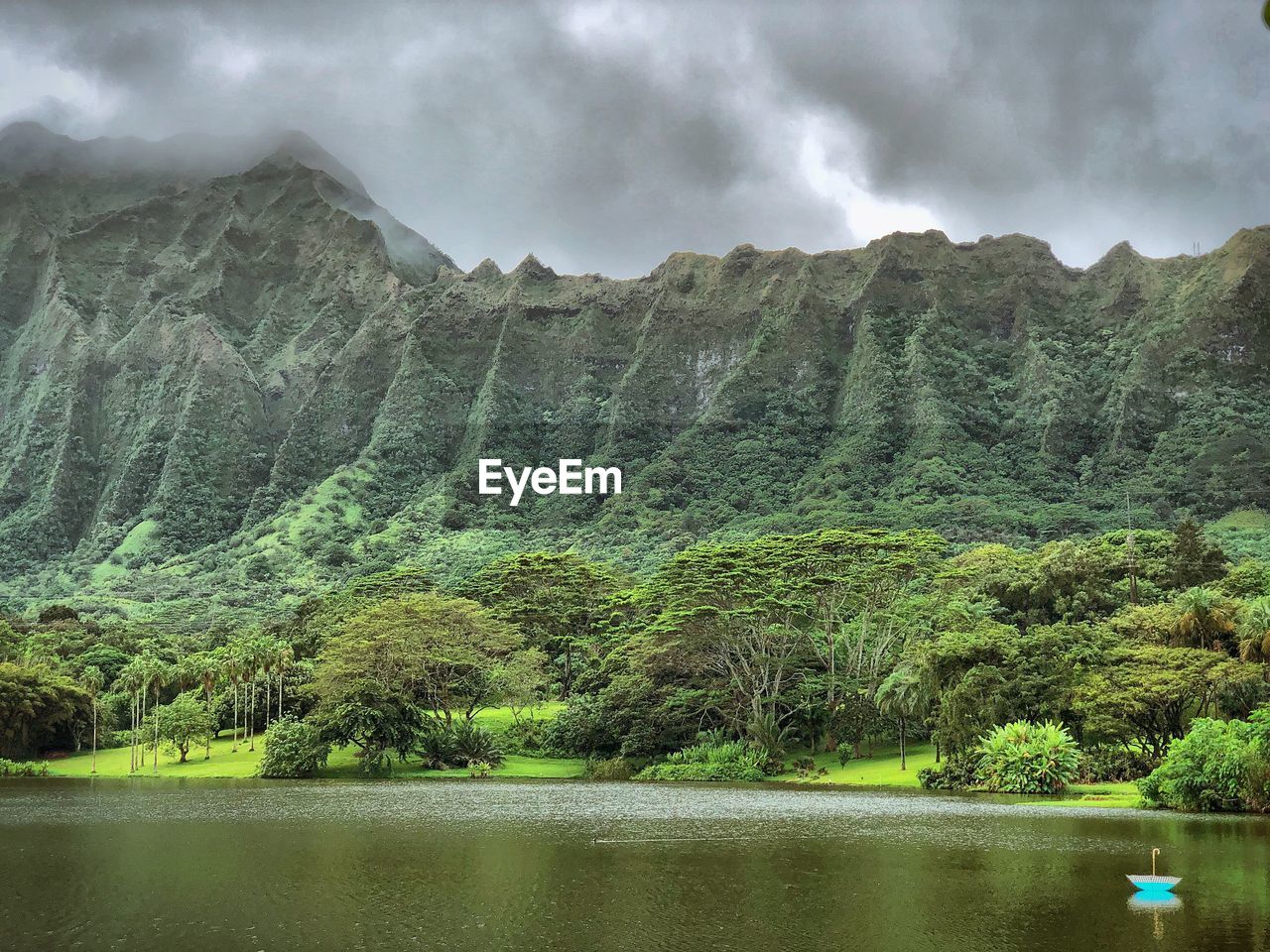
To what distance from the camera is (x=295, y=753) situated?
2520 inches

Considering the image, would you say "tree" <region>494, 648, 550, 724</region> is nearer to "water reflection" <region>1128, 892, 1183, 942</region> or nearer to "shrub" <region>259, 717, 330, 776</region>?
"shrub" <region>259, 717, 330, 776</region>

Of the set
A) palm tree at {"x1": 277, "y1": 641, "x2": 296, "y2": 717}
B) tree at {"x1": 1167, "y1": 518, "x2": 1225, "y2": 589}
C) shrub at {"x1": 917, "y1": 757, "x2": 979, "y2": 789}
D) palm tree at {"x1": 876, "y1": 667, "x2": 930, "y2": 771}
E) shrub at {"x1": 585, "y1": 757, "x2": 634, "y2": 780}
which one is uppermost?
tree at {"x1": 1167, "y1": 518, "x2": 1225, "y2": 589}

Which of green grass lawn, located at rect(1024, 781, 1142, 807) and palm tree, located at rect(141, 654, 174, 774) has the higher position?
palm tree, located at rect(141, 654, 174, 774)

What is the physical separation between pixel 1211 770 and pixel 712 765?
28346 mm

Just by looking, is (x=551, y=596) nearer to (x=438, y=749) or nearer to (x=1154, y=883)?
(x=438, y=749)

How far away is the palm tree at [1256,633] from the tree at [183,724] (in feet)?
189

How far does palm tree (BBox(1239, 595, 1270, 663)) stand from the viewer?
1757 inches

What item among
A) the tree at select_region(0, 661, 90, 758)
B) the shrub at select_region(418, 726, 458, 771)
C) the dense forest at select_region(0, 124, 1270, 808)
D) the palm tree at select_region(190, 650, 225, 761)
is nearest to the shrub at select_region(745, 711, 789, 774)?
the dense forest at select_region(0, 124, 1270, 808)

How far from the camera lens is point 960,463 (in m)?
151

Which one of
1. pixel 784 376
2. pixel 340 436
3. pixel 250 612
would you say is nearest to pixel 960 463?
pixel 784 376

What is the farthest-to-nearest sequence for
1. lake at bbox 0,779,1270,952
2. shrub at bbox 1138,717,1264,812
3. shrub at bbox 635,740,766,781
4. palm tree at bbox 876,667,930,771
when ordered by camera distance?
1. shrub at bbox 635,740,766,781
2. palm tree at bbox 876,667,930,771
3. shrub at bbox 1138,717,1264,812
4. lake at bbox 0,779,1270,952

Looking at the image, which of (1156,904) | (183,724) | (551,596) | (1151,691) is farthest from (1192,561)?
(183,724)

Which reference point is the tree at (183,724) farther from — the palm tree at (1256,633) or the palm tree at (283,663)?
the palm tree at (1256,633)

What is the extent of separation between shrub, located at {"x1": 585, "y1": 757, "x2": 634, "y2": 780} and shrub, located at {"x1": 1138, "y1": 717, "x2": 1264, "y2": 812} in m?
31.2
